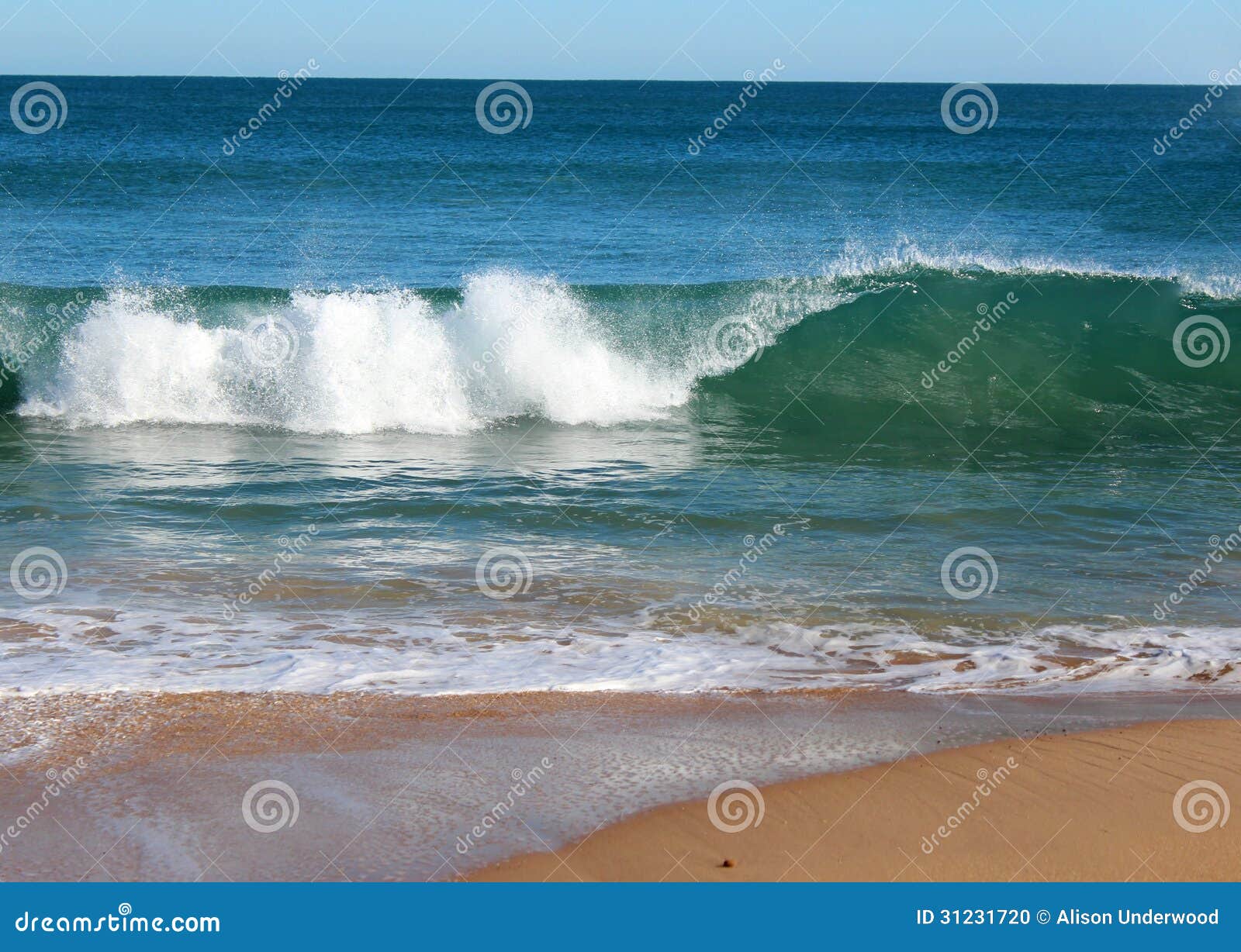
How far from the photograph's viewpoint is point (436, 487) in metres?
9.38

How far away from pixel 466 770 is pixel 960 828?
1809mm

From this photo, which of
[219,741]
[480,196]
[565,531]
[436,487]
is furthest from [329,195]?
[219,741]

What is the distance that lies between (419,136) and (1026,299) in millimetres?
25703

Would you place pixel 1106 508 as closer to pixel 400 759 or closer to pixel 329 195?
pixel 400 759
